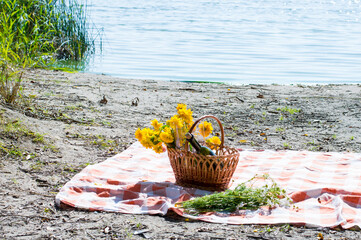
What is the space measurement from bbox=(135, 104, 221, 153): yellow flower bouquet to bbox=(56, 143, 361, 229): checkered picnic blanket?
31 centimetres

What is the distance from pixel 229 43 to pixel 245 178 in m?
10.5

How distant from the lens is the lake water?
10617mm

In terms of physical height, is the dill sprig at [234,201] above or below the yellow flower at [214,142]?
below

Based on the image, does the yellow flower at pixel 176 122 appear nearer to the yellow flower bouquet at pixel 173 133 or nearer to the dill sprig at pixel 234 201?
the yellow flower bouquet at pixel 173 133

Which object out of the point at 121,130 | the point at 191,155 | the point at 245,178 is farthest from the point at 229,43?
the point at 191,155

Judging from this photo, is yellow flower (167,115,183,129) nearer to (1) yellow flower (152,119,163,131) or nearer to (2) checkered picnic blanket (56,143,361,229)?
(1) yellow flower (152,119,163,131)

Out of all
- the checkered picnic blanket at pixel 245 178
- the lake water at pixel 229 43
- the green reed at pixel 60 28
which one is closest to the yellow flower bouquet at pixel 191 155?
the checkered picnic blanket at pixel 245 178

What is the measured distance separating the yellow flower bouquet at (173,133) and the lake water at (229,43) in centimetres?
556

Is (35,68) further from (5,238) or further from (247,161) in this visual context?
(5,238)

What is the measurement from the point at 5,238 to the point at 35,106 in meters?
3.18

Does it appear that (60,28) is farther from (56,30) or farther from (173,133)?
(173,133)

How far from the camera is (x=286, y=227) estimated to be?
3.29 m

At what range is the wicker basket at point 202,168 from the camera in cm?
387

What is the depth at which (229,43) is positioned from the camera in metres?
14.5
